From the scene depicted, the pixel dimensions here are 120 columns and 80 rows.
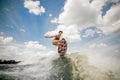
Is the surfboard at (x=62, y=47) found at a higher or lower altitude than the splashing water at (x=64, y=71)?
higher

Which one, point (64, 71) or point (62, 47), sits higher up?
point (62, 47)

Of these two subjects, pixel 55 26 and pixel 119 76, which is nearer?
pixel 119 76

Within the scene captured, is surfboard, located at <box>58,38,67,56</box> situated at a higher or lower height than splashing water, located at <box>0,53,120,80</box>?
higher

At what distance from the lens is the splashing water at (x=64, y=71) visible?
17.5 ft

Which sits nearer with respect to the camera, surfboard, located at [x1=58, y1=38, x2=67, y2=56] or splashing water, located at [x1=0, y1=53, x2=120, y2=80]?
splashing water, located at [x1=0, y1=53, x2=120, y2=80]

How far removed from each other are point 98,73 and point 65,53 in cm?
146

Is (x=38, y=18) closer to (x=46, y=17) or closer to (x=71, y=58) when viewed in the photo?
(x=46, y=17)

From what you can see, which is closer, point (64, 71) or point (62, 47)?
point (64, 71)

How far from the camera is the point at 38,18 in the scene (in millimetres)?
6543

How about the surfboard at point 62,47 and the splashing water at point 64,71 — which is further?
the surfboard at point 62,47

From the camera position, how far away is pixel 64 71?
5.64 meters

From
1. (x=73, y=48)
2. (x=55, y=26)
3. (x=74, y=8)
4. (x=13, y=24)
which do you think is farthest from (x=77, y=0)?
(x=13, y=24)

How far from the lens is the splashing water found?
5.35 metres

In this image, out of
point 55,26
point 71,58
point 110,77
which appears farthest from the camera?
point 55,26
